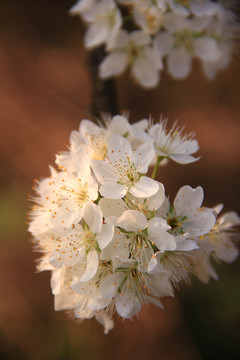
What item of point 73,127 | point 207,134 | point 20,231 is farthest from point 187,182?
point 20,231

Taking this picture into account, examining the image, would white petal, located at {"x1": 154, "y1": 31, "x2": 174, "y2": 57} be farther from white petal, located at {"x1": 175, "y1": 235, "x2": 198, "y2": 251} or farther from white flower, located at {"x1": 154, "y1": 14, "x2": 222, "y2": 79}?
white petal, located at {"x1": 175, "y1": 235, "x2": 198, "y2": 251}

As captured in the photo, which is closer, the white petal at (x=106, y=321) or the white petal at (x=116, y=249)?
the white petal at (x=116, y=249)

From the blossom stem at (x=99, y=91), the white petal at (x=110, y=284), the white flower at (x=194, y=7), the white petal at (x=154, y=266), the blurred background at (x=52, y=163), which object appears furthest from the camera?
the blurred background at (x=52, y=163)

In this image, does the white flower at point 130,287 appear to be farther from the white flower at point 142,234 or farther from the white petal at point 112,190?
the white petal at point 112,190

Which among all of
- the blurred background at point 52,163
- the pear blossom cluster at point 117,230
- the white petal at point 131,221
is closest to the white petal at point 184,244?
the pear blossom cluster at point 117,230

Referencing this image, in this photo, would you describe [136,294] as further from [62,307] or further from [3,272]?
[3,272]

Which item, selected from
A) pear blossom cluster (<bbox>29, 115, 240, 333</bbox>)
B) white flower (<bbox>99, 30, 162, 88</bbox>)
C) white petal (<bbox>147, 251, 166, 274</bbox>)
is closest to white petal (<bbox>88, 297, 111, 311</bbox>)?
pear blossom cluster (<bbox>29, 115, 240, 333</bbox>)
